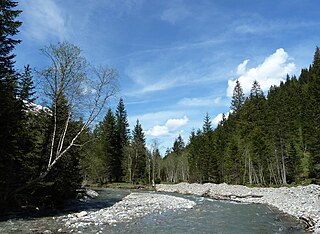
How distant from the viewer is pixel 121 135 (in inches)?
2741

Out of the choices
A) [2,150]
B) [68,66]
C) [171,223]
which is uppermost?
[68,66]

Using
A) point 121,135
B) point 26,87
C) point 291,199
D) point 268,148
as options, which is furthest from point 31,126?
point 121,135

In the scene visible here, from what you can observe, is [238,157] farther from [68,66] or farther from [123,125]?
[68,66]

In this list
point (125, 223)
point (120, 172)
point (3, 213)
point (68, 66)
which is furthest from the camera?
point (120, 172)

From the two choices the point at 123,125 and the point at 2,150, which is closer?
the point at 2,150

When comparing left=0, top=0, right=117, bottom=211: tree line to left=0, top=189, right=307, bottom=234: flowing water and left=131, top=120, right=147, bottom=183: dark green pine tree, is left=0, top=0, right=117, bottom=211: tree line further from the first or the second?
left=131, top=120, right=147, bottom=183: dark green pine tree

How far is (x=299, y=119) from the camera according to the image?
59.1 meters

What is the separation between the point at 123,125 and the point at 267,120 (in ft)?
115

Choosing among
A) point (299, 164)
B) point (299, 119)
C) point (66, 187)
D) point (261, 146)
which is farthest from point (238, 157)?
point (66, 187)

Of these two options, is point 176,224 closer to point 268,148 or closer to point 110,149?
point 268,148

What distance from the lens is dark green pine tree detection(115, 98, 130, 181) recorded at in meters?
66.3

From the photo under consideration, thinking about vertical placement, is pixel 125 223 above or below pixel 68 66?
below

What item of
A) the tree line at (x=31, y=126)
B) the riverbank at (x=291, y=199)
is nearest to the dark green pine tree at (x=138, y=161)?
the riverbank at (x=291, y=199)

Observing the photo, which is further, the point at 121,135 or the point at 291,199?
the point at 121,135
